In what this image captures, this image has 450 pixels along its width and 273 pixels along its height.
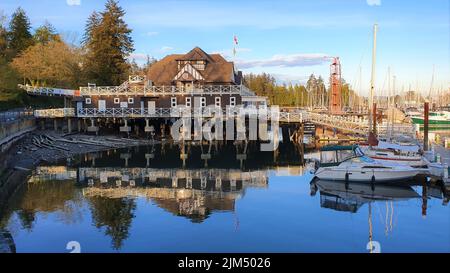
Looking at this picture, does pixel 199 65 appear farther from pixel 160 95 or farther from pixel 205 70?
pixel 160 95

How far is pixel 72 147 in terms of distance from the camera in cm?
4428

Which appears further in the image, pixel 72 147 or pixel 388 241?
pixel 72 147

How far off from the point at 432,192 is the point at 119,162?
78.0ft

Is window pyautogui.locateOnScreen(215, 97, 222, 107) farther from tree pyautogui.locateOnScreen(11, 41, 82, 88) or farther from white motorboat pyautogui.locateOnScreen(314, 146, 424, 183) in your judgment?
tree pyautogui.locateOnScreen(11, 41, 82, 88)

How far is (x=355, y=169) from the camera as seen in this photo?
90.7ft

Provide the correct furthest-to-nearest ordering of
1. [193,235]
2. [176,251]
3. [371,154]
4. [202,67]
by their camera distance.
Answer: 1. [202,67]
2. [371,154]
3. [193,235]
4. [176,251]

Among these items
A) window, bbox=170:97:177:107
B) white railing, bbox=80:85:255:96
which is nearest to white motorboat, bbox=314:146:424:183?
white railing, bbox=80:85:255:96

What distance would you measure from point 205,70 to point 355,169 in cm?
3154

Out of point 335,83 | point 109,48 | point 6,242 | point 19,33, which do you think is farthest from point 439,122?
point 19,33

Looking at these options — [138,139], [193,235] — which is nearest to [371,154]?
[193,235]

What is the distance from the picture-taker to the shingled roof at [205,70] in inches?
2153

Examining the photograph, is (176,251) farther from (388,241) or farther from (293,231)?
(388,241)

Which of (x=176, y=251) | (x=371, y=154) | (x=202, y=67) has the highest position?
(x=202, y=67)
